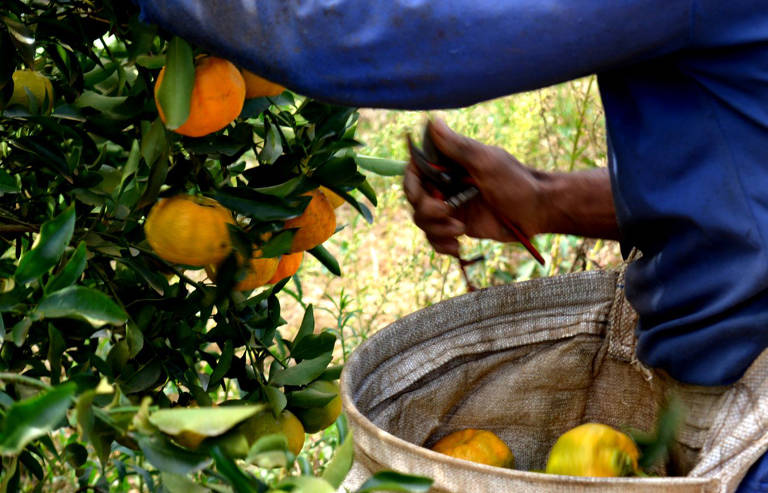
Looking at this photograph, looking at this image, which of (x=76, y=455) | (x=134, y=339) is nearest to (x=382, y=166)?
(x=134, y=339)

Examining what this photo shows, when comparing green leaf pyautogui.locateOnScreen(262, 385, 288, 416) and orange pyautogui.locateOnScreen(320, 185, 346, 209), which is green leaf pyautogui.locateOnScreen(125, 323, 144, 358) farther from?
orange pyautogui.locateOnScreen(320, 185, 346, 209)

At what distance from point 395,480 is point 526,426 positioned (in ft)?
2.96

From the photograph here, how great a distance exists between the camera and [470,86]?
0.97 m

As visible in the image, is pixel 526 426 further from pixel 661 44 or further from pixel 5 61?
pixel 5 61

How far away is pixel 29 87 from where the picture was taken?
4.00 ft

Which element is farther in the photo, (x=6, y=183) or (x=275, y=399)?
(x=275, y=399)

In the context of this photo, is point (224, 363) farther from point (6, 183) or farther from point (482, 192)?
point (482, 192)

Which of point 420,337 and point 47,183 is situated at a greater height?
point 47,183

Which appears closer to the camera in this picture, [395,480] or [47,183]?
[395,480]

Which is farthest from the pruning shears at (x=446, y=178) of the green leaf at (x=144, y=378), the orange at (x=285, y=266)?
the green leaf at (x=144, y=378)

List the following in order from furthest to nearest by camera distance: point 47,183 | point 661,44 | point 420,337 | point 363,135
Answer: point 363,135 → point 420,337 → point 47,183 → point 661,44

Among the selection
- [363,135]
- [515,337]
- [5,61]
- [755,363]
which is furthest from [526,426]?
[363,135]

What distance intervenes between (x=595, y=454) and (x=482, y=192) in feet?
1.30

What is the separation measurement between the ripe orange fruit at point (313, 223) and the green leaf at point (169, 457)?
1.43 ft
